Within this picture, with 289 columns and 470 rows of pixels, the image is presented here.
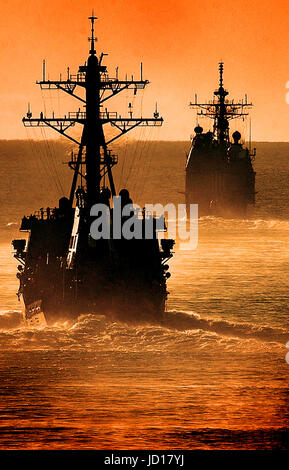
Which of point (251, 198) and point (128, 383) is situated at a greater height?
point (251, 198)

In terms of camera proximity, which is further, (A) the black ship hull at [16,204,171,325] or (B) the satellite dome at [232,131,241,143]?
(B) the satellite dome at [232,131,241,143]

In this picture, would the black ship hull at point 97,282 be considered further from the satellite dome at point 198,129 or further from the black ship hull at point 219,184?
the satellite dome at point 198,129

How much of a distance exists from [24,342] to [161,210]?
73555 millimetres

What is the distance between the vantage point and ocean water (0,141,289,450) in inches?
736

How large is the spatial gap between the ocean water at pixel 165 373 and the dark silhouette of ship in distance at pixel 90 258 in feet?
2.38

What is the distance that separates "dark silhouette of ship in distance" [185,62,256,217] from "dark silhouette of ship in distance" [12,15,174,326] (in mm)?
41448

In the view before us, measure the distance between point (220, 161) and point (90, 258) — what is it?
4635cm

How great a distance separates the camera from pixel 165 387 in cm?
Answer: 2323

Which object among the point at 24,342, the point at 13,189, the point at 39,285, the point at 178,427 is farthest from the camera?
the point at 13,189

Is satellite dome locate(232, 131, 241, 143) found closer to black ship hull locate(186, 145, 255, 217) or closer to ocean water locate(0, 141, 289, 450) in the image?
black ship hull locate(186, 145, 255, 217)

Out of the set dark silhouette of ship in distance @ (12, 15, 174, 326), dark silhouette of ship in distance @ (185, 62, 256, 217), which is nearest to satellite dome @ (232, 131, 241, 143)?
dark silhouette of ship in distance @ (185, 62, 256, 217)
